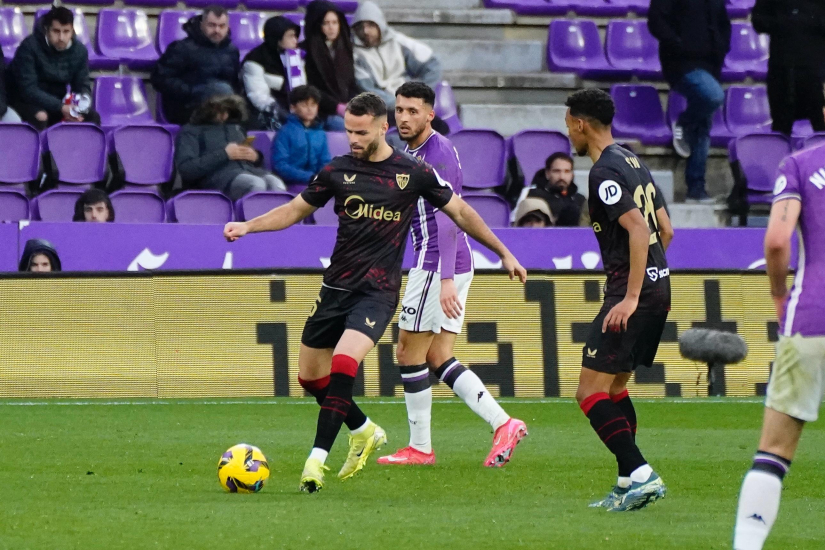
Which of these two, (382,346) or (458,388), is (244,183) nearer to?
(382,346)

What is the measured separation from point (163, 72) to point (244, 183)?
1.80m

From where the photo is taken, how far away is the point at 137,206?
45.9ft

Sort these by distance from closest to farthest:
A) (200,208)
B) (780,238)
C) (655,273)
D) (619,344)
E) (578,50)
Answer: (780,238)
(619,344)
(655,273)
(200,208)
(578,50)

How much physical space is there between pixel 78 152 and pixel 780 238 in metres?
10.7

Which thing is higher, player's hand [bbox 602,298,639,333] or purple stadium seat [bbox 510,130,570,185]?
player's hand [bbox 602,298,639,333]

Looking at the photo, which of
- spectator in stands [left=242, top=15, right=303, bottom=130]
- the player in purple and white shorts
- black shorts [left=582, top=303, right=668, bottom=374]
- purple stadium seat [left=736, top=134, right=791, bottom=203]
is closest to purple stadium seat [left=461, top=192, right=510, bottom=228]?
spectator in stands [left=242, top=15, right=303, bottom=130]

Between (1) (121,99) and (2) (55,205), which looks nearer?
(2) (55,205)

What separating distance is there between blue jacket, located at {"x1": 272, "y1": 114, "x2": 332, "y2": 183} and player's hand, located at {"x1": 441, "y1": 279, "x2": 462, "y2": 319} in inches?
263

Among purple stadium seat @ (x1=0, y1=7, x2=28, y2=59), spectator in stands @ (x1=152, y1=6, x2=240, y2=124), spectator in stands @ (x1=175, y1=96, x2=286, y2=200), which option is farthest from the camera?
purple stadium seat @ (x1=0, y1=7, x2=28, y2=59)

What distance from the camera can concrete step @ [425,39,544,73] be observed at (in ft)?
58.3

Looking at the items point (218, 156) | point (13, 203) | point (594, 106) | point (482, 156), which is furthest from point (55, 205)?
point (594, 106)

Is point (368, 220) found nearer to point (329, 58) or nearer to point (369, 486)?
point (369, 486)

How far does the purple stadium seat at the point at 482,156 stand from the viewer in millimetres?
15484

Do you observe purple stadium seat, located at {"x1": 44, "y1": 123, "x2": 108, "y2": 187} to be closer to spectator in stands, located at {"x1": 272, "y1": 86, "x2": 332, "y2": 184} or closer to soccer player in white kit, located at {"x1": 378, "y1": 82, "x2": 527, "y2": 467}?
spectator in stands, located at {"x1": 272, "y1": 86, "x2": 332, "y2": 184}
